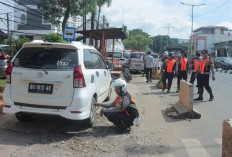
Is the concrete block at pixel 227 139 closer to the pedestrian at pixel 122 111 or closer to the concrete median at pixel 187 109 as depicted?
the pedestrian at pixel 122 111

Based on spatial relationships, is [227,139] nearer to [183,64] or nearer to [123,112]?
[123,112]

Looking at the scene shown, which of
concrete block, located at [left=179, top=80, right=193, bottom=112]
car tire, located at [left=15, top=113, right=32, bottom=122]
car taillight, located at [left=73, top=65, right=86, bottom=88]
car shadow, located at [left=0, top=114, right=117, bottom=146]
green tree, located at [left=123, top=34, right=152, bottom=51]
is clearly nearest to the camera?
car shadow, located at [left=0, top=114, right=117, bottom=146]

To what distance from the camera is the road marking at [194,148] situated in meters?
4.78

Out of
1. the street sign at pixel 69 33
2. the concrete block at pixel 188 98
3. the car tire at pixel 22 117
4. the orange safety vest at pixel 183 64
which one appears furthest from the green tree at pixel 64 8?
the car tire at pixel 22 117

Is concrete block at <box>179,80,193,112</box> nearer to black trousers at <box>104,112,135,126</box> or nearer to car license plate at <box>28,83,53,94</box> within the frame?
black trousers at <box>104,112,135,126</box>

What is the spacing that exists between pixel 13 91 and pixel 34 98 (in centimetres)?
49

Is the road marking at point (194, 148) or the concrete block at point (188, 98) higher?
the concrete block at point (188, 98)

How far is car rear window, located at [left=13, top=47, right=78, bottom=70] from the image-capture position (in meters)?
5.51

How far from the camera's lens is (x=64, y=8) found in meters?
18.2

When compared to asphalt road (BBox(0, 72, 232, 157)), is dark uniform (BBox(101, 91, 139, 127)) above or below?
above

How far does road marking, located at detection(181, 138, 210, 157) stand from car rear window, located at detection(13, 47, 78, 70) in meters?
2.62

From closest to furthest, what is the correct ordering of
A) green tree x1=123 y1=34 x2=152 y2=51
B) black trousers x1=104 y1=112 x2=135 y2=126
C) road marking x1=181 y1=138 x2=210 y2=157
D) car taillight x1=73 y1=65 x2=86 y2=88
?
1. road marking x1=181 y1=138 x2=210 y2=157
2. car taillight x1=73 y1=65 x2=86 y2=88
3. black trousers x1=104 y1=112 x2=135 y2=126
4. green tree x1=123 y1=34 x2=152 y2=51

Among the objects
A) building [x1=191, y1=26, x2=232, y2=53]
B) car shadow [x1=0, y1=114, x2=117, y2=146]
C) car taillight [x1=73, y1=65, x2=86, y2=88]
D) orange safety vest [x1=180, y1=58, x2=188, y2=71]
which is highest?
building [x1=191, y1=26, x2=232, y2=53]

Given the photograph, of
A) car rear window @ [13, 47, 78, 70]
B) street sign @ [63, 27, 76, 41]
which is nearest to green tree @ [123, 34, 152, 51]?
street sign @ [63, 27, 76, 41]
